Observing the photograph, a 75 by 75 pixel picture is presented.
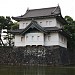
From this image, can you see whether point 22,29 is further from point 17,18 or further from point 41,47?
point 41,47

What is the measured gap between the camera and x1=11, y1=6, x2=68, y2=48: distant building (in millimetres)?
35719

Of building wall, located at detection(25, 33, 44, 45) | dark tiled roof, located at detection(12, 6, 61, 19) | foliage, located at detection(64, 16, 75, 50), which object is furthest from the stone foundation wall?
dark tiled roof, located at detection(12, 6, 61, 19)

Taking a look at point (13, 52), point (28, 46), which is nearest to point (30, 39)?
point (28, 46)

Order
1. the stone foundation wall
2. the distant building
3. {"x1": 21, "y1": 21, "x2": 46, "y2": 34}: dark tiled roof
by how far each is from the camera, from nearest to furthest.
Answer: the stone foundation wall, {"x1": 21, "y1": 21, "x2": 46, "y2": 34}: dark tiled roof, the distant building

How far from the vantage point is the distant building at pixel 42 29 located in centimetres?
3572

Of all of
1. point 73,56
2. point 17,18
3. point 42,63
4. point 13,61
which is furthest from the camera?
point 73,56

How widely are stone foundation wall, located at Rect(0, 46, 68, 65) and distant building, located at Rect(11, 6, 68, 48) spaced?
106cm

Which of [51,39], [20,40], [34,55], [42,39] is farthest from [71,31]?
[34,55]

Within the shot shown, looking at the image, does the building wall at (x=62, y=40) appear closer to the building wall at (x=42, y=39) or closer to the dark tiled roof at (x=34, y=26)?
the building wall at (x=42, y=39)

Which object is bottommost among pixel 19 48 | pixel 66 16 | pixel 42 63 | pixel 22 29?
pixel 42 63

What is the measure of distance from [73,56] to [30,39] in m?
11.3

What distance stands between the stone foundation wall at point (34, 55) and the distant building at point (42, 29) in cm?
106

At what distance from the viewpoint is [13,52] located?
3694 centimetres

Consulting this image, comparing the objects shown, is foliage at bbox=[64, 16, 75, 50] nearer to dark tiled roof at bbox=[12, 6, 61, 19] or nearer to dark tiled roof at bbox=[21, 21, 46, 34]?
dark tiled roof at bbox=[12, 6, 61, 19]
